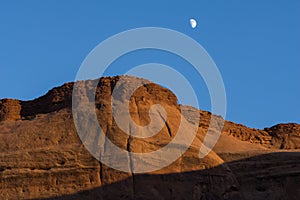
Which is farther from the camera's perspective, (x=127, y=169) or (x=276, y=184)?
(x=276, y=184)

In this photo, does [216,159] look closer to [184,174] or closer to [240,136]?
[184,174]

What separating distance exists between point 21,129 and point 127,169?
9659 millimetres

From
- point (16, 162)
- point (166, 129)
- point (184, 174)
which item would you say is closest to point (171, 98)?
point (166, 129)

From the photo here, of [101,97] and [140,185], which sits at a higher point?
[101,97]

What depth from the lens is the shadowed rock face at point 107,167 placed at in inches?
1852

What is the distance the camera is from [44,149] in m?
49.1

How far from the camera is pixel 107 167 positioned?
4750 centimetres

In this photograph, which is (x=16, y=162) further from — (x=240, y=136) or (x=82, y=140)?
(x=240, y=136)

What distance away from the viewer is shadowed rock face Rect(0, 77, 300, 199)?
47031 mm

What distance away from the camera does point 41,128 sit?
51969 millimetres

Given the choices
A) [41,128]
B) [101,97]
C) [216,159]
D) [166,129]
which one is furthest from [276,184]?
[41,128]

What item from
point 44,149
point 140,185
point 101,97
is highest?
point 101,97

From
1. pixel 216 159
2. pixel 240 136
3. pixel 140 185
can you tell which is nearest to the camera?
pixel 140 185

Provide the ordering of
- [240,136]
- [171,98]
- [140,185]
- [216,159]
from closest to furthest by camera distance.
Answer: [140,185], [216,159], [171,98], [240,136]
